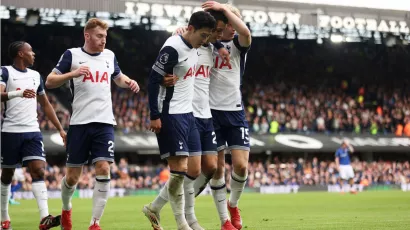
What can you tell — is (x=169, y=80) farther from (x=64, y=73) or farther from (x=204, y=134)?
(x=64, y=73)

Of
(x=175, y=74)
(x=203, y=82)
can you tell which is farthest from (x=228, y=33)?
(x=175, y=74)

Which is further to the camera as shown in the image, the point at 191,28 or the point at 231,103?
the point at 231,103

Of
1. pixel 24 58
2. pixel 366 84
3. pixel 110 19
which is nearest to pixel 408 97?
pixel 366 84

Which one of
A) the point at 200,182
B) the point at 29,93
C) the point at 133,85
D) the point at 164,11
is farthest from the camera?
the point at 164,11

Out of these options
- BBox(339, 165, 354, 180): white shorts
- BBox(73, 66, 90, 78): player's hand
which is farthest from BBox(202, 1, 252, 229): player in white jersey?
BBox(339, 165, 354, 180): white shorts

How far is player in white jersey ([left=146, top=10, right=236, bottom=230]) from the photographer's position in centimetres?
890

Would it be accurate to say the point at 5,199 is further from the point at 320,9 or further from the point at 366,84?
the point at 366,84

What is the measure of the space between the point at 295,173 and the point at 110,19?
40.0ft

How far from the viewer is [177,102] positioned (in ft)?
28.0

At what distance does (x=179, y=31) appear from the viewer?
Answer: 28.9 feet

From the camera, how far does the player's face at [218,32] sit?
356 inches

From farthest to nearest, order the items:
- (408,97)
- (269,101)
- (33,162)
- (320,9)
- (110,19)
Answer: (408,97) → (269,101) → (320,9) → (110,19) → (33,162)

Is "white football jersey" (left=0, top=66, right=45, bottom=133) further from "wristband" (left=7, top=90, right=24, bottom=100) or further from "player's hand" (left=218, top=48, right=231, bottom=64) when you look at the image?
"player's hand" (left=218, top=48, right=231, bottom=64)

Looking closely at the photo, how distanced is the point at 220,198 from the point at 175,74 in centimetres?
183
